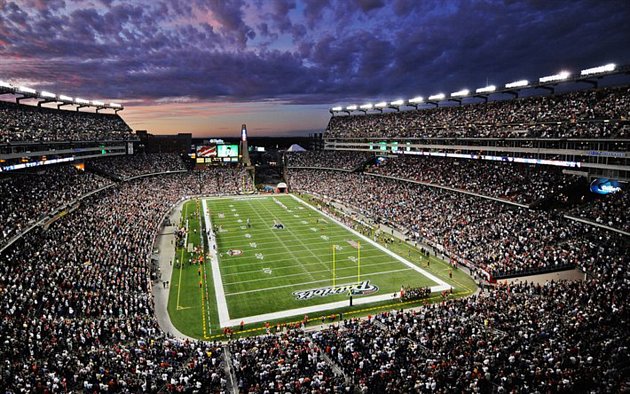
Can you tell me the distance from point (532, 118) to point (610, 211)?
60.0 feet

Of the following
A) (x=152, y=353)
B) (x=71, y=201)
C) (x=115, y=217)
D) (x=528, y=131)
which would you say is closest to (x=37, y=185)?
(x=71, y=201)

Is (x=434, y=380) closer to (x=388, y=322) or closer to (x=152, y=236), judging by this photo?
(x=388, y=322)

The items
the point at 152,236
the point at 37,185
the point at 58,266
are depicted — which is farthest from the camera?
the point at 37,185

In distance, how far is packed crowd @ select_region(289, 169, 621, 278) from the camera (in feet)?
100

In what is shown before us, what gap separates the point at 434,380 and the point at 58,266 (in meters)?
23.7

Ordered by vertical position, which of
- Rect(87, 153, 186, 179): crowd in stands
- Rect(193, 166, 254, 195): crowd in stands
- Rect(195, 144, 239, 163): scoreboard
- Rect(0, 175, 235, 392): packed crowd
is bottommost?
Rect(0, 175, 235, 392): packed crowd

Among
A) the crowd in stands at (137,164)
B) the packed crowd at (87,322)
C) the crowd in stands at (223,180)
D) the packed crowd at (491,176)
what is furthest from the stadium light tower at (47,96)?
the packed crowd at (491,176)

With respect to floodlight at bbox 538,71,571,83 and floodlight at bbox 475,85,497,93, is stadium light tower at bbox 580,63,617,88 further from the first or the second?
floodlight at bbox 475,85,497,93

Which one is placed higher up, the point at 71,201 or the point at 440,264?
the point at 71,201

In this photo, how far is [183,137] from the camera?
94.2 meters

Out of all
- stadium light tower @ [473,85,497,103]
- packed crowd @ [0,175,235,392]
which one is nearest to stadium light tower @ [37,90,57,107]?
packed crowd @ [0,175,235,392]

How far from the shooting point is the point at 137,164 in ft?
Answer: 248

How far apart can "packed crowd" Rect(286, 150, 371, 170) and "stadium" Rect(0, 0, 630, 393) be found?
1086cm

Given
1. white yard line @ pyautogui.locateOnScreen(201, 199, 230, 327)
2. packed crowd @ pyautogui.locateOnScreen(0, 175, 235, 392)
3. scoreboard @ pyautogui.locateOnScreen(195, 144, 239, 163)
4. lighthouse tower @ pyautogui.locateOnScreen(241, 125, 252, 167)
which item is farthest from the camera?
lighthouse tower @ pyautogui.locateOnScreen(241, 125, 252, 167)
